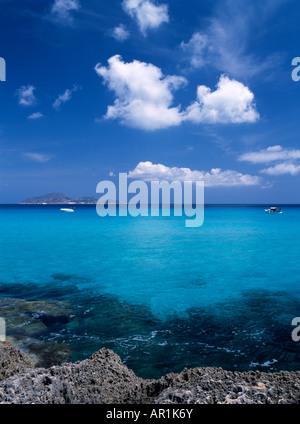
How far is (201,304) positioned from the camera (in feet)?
37.1

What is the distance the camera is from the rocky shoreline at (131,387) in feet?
11.3

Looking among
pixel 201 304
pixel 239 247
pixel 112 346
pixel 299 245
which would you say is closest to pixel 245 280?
pixel 201 304

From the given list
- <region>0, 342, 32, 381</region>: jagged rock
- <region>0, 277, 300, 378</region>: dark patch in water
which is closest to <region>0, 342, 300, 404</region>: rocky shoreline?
<region>0, 342, 32, 381</region>: jagged rock

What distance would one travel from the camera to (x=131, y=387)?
433 cm

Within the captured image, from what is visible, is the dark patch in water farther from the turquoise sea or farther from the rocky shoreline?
the rocky shoreline

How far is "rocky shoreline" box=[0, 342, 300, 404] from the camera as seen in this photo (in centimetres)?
346

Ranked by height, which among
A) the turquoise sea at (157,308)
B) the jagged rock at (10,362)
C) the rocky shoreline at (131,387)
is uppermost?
the rocky shoreline at (131,387)

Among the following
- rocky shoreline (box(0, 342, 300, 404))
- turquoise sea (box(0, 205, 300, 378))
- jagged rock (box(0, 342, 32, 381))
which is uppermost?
rocky shoreline (box(0, 342, 300, 404))

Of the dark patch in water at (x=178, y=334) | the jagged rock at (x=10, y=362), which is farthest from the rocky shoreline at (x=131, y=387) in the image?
the dark patch in water at (x=178, y=334)

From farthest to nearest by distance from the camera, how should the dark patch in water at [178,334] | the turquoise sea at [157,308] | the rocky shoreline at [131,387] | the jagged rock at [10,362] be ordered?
1. the turquoise sea at [157,308]
2. the dark patch in water at [178,334]
3. the jagged rock at [10,362]
4. the rocky shoreline at [131,387]

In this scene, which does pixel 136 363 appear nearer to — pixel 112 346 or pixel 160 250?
pixel 112 346

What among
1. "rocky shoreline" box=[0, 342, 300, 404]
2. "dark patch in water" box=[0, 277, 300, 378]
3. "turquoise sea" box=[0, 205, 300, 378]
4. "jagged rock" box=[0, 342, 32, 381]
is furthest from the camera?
"turquoise sea" box=[0, 205, 300, 378]

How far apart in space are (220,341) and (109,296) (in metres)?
6.06

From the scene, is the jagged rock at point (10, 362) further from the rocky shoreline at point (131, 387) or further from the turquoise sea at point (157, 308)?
the turquoise sea at point (157, 308)
